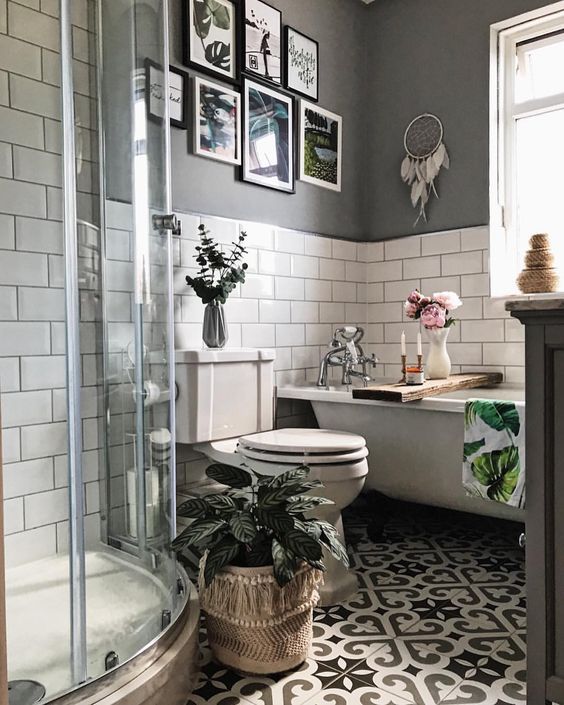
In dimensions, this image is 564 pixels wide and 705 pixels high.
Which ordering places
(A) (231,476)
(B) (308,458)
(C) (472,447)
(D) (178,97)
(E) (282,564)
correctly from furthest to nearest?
(D) (178,97) → (C) (472,447) → (B) (308,458) → (A) (231,476) → (E) (282,564)

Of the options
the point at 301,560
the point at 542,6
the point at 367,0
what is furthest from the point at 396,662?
the point at 367,0

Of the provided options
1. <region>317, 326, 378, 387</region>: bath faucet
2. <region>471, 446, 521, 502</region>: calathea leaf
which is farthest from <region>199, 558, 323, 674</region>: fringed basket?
<region>317, 326, 378, 387</region>: bath faucet

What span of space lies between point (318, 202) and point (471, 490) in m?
1.78

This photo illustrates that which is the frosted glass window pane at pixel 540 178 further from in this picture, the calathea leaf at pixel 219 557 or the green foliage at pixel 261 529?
the calathea leaf at pixel 219 557

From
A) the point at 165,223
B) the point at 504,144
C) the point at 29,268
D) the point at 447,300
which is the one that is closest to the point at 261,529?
the point at 165,223

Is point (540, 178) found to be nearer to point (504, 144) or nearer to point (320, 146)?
point (504, 144)

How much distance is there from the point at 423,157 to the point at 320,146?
555 mm

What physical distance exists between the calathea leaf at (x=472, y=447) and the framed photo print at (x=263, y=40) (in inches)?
77.0

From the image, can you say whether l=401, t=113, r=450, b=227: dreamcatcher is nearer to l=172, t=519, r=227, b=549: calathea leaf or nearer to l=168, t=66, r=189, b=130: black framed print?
l=168, t=66, r=189, b=130: black framed print

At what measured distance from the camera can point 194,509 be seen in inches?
68.2

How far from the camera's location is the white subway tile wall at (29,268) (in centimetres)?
179

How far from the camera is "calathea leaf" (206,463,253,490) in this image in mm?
1797

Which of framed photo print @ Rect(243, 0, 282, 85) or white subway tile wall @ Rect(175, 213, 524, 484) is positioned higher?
framed photo print @ Rect(243, 0, 282, 85)

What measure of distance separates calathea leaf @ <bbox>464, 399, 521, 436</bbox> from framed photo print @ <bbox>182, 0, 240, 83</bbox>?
1804 millimetres
